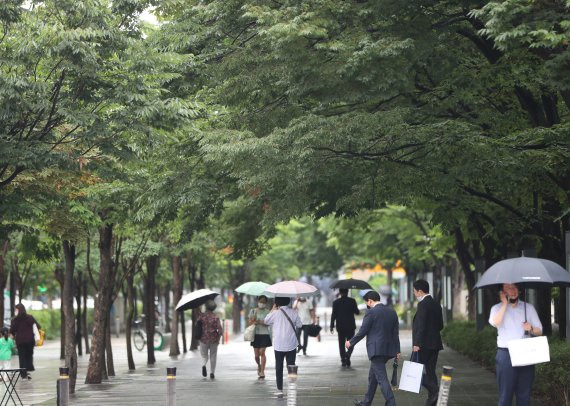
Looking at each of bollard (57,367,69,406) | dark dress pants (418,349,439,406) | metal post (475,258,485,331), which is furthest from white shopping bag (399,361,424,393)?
metal post (475,258,485,331)

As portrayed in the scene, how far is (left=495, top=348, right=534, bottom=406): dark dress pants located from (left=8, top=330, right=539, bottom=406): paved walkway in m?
4.39

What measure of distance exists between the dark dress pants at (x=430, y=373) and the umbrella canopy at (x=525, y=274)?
10.1 ft

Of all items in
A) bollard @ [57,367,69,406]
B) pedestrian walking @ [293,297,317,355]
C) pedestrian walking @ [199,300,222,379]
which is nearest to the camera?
bollard @ [57,367,69,406]

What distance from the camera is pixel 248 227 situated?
29500mm

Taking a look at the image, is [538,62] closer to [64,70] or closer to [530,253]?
[530,253]

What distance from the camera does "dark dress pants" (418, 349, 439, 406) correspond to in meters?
15.4

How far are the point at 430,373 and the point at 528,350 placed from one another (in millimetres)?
4131

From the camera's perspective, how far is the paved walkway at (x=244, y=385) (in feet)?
59.2

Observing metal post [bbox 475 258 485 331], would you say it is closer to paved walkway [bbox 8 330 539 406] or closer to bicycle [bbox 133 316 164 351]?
paved walkway [bbox 8 330 539 406]

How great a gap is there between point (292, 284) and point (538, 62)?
7.32m

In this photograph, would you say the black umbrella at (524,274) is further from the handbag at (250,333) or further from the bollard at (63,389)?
the handbag at (250,333)

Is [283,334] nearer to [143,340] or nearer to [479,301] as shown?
[479,301]

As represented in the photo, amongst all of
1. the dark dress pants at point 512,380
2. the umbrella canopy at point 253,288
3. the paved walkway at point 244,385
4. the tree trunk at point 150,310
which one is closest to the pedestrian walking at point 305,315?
the paved walkway at point 244,385

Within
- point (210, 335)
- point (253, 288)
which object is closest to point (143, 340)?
point (253, 288)
